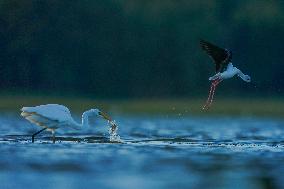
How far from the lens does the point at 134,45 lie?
4934cm

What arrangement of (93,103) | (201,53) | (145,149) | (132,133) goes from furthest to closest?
(201,53) < (93,103) < (132,133) < (145,149)

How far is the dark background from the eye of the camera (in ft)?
147

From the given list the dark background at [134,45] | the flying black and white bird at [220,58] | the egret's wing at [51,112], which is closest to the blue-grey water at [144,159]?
the egret's wing at [51,112]

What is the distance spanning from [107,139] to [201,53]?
82.3 feet

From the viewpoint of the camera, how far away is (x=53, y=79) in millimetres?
45625

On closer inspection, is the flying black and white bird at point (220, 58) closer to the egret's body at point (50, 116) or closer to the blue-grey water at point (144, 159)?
the blue-grey water at point (144, 159)

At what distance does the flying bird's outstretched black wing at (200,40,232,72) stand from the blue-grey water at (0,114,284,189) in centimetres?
153

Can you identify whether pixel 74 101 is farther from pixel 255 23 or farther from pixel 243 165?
pixel 243 165

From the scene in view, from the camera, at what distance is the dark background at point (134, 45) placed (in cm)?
4494

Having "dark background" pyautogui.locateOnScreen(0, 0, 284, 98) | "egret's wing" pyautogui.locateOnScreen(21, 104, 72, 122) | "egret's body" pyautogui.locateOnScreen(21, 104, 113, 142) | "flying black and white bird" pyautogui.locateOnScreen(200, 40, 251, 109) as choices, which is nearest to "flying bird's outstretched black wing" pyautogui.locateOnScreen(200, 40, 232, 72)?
"flying black and white bird" pyautogui.locateOnScreen(200, 40, 251, 109)

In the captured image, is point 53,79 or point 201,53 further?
point 201,53

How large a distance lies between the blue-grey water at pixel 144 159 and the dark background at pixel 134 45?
16517 millimetres

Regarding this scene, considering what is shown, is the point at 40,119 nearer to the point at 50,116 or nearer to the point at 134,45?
the point at 50,116

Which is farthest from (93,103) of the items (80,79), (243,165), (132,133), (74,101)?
(243,165)
